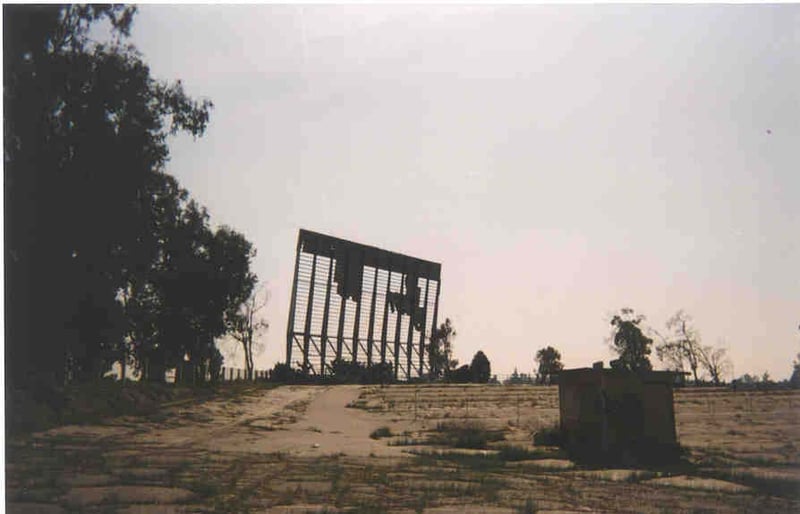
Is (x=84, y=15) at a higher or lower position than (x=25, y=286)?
higher

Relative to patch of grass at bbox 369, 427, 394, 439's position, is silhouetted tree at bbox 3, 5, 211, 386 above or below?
above

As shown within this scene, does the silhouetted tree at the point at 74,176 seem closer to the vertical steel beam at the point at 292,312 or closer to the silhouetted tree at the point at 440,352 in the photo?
the vertical steel beam at the point at 292,312

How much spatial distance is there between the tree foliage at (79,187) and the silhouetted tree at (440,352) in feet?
94.9

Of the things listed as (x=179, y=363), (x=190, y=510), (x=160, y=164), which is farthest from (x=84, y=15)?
(x=179, y=363)

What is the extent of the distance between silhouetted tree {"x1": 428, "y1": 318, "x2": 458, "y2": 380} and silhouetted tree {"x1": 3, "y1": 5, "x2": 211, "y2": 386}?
30.6m

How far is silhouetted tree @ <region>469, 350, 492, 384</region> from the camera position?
37.1m

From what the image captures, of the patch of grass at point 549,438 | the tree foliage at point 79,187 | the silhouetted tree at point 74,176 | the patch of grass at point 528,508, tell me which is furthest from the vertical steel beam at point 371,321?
the patch of grass at point 528,508

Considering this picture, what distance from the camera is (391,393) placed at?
23.7m

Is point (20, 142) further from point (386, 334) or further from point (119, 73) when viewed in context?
point (386, 334)

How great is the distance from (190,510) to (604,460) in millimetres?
5806

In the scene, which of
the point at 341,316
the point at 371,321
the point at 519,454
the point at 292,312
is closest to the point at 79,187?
the point at 519,454

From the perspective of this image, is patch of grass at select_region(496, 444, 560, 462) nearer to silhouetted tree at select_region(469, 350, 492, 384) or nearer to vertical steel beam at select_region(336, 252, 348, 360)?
silhouetted tree at select_region(469, 350, 492, 384)

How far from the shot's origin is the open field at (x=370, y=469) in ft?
16.0

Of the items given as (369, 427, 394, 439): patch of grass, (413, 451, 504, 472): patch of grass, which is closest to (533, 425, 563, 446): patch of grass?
(413, 451, 504, 472): patch of grass
